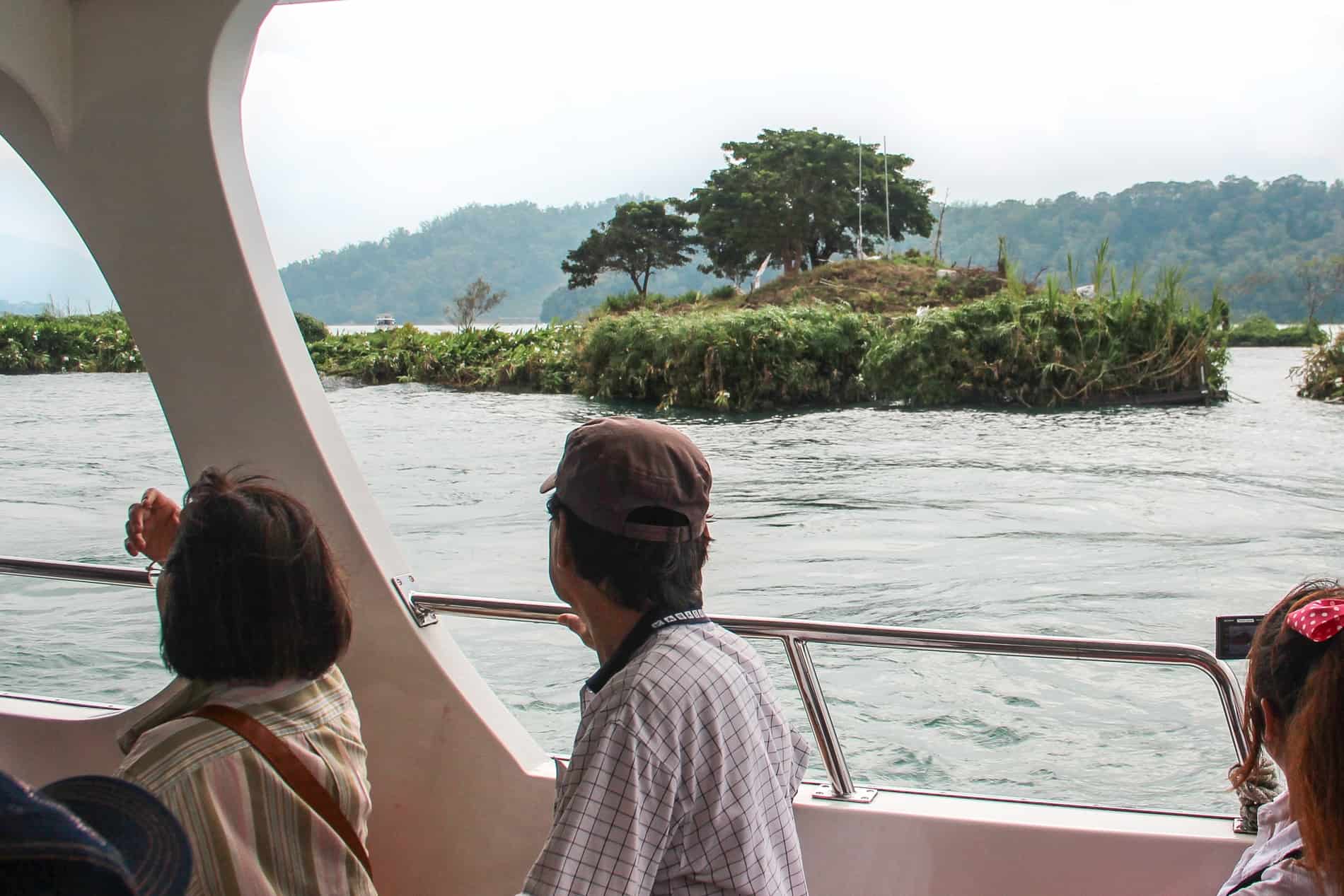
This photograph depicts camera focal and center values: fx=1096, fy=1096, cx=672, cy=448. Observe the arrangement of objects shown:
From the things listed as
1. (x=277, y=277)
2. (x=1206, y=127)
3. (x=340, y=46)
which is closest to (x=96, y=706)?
(x=277, y=277)

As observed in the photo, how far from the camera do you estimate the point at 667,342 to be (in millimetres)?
11383

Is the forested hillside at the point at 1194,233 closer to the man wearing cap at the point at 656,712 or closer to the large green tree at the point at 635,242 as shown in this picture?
the large green tree at the point at 635,242

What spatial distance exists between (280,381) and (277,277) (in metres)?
0.19

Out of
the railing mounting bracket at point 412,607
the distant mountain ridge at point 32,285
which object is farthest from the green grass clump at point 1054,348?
the railing mounting bracket at point 412,607

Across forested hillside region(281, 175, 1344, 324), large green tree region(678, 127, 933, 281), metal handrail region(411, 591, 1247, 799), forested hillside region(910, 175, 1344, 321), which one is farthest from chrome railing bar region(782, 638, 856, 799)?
forested hillside region(910, 175, 1344, 321)

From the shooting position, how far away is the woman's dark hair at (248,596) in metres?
0.94

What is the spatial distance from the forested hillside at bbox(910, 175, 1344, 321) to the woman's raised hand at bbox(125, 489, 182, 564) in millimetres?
10446

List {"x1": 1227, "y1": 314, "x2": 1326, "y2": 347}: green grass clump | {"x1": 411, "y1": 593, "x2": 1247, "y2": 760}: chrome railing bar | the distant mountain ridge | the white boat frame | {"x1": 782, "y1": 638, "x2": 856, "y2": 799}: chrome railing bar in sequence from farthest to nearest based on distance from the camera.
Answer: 1. {"x1": 1227, "y1": 314, "x2": 1326, "y2": 347}: green grass clump
2. the distant mountain ridge
3. the white boat frame
4. {"x1": 782, "y1": 638, "x2": 856, "y2": 799}: chrome railing bar
5. {"x1": 411, "y1": 593, "x2": 1247, "y2": 760}: chrome railing bar

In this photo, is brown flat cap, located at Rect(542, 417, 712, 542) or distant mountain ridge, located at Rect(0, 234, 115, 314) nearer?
brown flat cap, located at Rect(542, 417, 712, 542)

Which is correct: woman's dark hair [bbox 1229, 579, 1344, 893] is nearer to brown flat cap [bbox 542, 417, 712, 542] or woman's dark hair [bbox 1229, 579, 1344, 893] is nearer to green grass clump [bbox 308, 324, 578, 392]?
brown flat cap [bbox 542, 417, 712, 542]

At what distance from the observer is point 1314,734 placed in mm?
727

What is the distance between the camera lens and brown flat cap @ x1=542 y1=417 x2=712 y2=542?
2.78 feet

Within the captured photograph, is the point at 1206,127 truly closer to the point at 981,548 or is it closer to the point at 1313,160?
the point at 1313,160

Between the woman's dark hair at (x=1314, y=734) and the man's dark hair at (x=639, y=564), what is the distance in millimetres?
431
